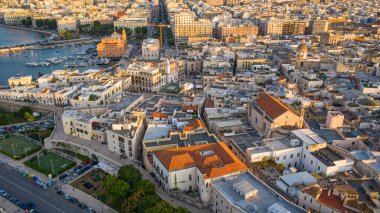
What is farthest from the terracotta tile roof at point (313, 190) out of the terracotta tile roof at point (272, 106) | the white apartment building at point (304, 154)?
the terracotta tile roof at point (272, 106)

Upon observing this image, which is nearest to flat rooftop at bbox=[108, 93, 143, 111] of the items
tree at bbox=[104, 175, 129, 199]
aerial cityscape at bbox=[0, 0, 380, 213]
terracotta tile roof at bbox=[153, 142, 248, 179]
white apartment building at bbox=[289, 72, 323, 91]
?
aerial cityscape at bbox=[0, 0, 380, 213]

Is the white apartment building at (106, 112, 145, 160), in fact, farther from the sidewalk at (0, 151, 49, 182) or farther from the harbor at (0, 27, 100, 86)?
the harbor at (0, 27, 100, 86)

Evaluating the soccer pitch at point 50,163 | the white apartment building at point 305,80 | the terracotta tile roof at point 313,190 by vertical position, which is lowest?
the soccer pitch at point 50,163

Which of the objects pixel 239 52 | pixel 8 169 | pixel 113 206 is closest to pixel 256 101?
pixel 113 206

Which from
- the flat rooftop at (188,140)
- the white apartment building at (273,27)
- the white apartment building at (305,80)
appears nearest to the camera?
the flat rooftop at (188,140)

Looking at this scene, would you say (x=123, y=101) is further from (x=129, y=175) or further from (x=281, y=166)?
(x=281, y=166)

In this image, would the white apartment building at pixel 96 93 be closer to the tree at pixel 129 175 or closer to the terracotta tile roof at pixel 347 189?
the tree at pixel 129 175

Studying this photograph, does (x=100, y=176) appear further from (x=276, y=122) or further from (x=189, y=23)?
(x=189, y=23)
